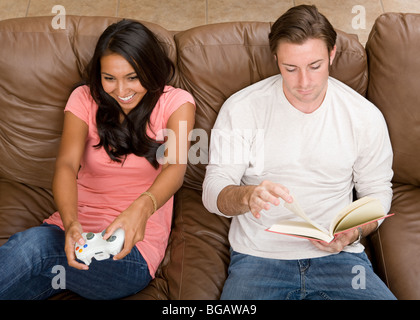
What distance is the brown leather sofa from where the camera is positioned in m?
1.82

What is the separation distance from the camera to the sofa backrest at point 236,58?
1866mm

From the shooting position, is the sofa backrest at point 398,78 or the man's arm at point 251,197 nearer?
the man's arm at point 251,197

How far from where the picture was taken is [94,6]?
132 inches

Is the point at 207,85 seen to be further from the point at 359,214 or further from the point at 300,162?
the point at 359,214

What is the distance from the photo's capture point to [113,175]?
1.86 metres

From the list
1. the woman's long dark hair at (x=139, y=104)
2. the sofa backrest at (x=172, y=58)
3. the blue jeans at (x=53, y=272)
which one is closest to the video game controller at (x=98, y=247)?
the blue jeans at (x=53, y=272)

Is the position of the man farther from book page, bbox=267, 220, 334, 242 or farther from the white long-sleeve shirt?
book page, bbox=267, 220, 334, 242

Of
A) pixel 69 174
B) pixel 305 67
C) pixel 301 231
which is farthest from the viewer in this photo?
pixel 69 174

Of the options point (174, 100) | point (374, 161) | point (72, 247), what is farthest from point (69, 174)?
point (374, 161)

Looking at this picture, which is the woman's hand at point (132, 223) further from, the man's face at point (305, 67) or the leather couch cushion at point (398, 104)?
the leather couch cushion at point (398, 104)

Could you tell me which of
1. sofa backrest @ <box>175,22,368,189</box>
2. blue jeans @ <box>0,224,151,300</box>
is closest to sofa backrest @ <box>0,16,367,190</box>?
sofa backrest @ <box>175,22,368,189</box>

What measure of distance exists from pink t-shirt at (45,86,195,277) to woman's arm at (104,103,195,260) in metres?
0.04

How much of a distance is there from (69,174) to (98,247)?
395mm

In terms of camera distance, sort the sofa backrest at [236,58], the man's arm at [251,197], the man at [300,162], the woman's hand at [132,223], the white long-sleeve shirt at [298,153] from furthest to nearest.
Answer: the sofa backrest at [236,58], the white long-sleeve shirt at [298,153], the man at [300,162], the woman's hand at [132,223], the man's arm at [251,197]
